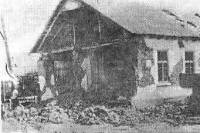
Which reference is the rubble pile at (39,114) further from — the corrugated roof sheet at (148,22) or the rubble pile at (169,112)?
the corrugated roof sheet at (148,22)

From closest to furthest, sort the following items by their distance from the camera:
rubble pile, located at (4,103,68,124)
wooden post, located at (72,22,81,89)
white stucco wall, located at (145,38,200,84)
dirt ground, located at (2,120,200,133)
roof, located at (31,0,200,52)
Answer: dirt ground, located at (2,120,200,133), white stucco wall, located at (145,38,200,84), roof, located at (31,0,200,52), rubble pile, located at (4,103,68,124), wooden post, located at (72,22,81,89)

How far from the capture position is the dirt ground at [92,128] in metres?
4.85

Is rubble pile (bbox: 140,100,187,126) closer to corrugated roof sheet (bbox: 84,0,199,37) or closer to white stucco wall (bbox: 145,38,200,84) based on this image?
white stucco wall (bbox: 145,38,200,84)

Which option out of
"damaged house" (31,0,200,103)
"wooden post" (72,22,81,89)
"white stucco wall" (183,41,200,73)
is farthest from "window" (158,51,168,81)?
"wooden post" (72,22,81,89)

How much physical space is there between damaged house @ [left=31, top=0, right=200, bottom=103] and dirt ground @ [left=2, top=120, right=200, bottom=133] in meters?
0.71

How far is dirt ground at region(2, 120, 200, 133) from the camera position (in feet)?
15.9

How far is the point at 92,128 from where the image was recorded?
536 centimetres

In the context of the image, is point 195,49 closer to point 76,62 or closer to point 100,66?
point 100,66

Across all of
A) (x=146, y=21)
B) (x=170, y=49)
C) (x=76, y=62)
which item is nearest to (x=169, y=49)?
(x=170, y=49)

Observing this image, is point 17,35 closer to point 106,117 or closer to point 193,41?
point 106,117

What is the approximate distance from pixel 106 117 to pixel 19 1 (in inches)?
81.8

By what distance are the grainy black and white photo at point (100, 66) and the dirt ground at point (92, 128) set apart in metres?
0.01

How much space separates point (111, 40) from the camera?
6094 millimetres

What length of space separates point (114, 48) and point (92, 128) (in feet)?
4.58
